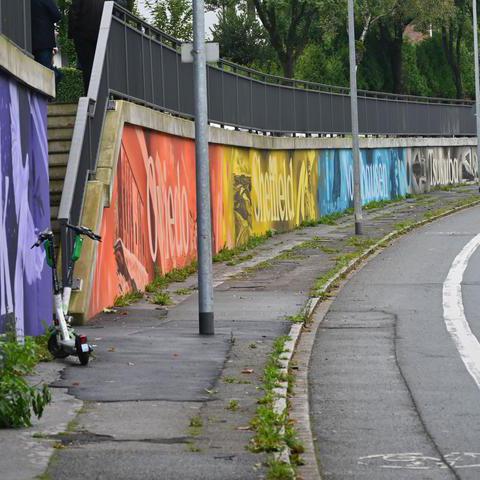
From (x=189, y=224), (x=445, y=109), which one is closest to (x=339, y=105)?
(x=445, y=109)

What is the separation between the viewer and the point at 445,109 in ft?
186

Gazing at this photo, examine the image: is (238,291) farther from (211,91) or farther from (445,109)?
(445,109)

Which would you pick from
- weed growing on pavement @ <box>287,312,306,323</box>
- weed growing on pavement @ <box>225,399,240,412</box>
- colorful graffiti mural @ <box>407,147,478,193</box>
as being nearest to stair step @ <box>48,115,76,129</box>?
weed growing on pavement @ <box>287,312,306,323</box>

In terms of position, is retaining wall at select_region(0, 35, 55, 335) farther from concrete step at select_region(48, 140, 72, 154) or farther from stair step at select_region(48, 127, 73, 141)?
stair step at select_region(48, 127, 73, 141)

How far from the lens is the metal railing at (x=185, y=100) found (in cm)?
1828

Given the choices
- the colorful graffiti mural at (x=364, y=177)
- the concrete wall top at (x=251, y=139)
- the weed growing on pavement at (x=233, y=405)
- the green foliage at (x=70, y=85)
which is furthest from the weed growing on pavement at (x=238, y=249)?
the weed growing on pavement at (x=233, y=405)

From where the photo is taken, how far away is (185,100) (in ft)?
86.3

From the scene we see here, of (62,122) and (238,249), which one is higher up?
(62,122)

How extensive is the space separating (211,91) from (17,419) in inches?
761

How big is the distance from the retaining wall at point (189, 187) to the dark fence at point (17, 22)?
288 cm

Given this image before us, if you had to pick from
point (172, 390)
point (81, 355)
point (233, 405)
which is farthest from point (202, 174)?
point (233, 405)

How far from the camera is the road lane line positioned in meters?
14.6

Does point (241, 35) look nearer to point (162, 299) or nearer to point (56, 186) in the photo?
point (162, 299)

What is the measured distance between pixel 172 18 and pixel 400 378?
32.5m
